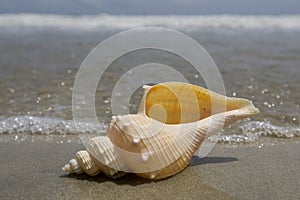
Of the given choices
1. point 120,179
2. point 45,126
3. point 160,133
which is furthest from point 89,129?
point 160,133

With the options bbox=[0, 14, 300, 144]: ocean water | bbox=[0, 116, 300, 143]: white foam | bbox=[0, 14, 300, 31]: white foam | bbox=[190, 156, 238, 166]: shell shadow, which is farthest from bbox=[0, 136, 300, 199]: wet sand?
bbox=[0, 14, 300, 31]: white foam

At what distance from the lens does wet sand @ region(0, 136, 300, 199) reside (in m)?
2.23

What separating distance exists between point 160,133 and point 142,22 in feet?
43.3

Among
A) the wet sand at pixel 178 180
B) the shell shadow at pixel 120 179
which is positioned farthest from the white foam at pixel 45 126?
the shell shadow at pixel 120 179

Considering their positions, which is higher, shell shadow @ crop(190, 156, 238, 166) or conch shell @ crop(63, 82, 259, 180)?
conch shell @ crop(63, 82, 259, 180)

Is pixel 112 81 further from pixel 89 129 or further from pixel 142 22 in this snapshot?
pixel 142 22

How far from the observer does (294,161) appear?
275cm

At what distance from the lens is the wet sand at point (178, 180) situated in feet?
7.30

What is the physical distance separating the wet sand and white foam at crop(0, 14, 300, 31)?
10.2 metres

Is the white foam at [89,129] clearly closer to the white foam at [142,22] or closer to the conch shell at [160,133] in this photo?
the conch shell at [160,133]

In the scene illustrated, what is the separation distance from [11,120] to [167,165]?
6.54 feet

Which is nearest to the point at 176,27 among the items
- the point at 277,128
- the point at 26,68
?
the point at 26,68

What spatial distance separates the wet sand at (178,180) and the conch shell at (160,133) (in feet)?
0.26

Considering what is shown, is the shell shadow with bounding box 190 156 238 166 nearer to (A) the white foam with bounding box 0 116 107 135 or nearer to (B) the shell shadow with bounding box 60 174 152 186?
(B) the shell shadow with bounding box 60 174 152 186
